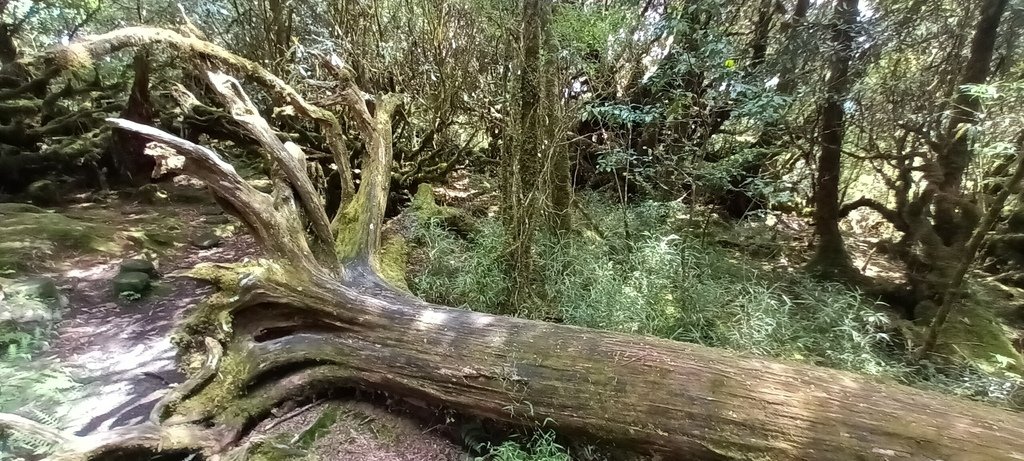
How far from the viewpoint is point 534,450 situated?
10.4ft

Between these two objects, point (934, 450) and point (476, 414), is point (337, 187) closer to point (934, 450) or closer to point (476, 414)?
point (476, 414)

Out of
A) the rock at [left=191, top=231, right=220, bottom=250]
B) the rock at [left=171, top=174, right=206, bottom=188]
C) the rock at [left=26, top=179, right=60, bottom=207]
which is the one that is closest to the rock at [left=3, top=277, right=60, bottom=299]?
the rock at [left=191, top=231, right=220, bottom=250]

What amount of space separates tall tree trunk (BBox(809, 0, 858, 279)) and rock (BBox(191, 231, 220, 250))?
286 inches

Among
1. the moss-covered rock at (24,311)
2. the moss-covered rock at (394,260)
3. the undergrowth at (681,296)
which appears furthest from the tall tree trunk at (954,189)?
the moss-covered rock at (24,311)

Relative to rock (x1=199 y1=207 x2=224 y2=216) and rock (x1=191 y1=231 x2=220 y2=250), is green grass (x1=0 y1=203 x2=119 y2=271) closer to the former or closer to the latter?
rock (x1=191 y1=231 x2=220 y2=250)

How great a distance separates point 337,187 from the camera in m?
7.53

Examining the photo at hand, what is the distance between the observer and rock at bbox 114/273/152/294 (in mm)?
5469

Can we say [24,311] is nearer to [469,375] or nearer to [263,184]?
[263,184]

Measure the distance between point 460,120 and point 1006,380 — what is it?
22.4 feet

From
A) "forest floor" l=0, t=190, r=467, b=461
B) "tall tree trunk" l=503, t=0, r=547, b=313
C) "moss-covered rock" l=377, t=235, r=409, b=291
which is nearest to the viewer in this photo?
"forest floor" l=0, t=190, r=467, b=461

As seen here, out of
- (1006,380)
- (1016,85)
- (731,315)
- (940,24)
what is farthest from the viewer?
(940,24)

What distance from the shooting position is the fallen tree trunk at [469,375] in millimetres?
2578

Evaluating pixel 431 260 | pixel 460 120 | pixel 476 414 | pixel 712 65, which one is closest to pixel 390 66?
pixel 460 120

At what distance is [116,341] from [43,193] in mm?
4515
